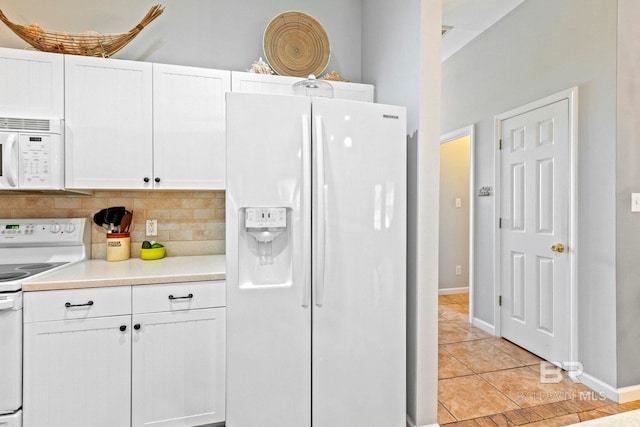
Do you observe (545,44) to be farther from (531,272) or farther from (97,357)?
(97,357)

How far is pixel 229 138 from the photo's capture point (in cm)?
160

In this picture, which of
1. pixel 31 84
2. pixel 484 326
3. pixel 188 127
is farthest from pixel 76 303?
pixel 484 326

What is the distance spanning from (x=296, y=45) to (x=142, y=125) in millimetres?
1185

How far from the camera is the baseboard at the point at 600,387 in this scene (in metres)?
2.17

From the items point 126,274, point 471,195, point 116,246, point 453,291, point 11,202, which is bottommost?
point 453,291

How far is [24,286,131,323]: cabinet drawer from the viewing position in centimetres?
158

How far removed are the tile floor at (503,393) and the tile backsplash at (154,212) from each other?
189cm

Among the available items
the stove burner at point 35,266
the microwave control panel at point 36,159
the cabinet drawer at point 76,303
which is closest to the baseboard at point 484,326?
the cabinet drawer at point 76,303

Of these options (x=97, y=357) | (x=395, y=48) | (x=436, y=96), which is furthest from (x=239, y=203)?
(x=395, y=48)

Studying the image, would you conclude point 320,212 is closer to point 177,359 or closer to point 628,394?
point 177,359

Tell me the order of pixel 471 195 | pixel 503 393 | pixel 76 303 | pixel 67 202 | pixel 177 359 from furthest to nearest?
1. pixel 471 195
2. pixel 503 393
3. pixel 67 202
4. pixel 177 359
5. pixel 76 303

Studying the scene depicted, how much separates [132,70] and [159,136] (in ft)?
1.32

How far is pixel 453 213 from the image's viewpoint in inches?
191

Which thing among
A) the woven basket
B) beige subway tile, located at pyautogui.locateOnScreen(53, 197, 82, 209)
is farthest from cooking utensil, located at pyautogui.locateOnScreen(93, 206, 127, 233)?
the woven basket
